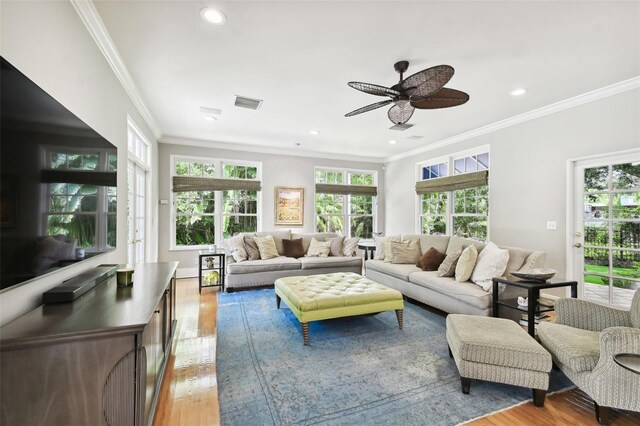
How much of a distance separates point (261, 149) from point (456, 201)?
13.3ft

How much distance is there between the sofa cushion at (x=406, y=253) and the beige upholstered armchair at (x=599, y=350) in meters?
2.31

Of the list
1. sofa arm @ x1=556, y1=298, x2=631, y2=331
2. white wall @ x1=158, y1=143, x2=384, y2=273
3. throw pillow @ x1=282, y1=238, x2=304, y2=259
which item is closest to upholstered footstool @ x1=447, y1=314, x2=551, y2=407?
sofa arm @ x1=556, y1=298, x2=631, y2=331

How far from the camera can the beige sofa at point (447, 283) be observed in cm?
308

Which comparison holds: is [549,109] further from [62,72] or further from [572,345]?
[62,72]

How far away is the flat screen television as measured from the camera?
1.18 meters

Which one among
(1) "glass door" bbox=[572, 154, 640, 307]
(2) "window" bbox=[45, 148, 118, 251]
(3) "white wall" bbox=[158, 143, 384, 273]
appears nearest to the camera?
(2) "window" bbox=[45, 148, 118, 251]

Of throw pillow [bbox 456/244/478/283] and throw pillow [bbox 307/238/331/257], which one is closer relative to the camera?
throw pillow [bbox 456/244/478/283]

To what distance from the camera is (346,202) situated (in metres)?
7.16

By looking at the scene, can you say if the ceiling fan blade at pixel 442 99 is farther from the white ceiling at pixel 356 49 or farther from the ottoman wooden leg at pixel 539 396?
the ottoman wooden leg at pixel 539 396

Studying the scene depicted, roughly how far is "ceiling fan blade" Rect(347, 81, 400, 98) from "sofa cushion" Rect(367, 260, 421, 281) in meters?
2.46

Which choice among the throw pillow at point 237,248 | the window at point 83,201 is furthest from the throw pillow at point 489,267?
the window at point 83,201

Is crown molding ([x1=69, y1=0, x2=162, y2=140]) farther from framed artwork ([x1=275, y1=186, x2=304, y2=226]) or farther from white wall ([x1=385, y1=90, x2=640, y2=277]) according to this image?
white wall ([x1=385, y1=90, x2=640, y2=277])

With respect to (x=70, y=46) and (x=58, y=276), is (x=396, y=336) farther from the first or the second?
(x=70, y=46)

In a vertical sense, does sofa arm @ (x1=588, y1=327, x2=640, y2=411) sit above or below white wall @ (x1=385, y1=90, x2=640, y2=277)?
below
